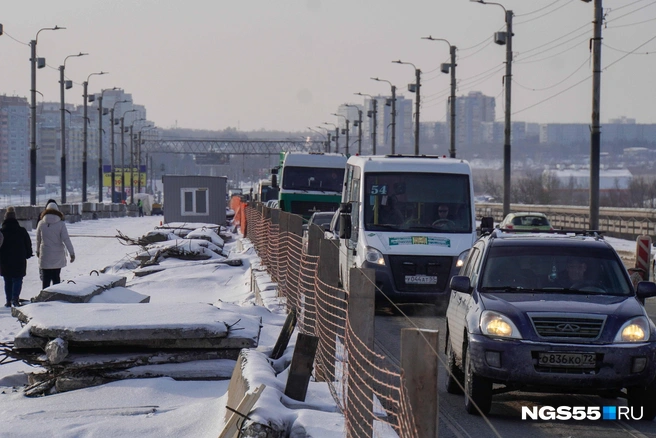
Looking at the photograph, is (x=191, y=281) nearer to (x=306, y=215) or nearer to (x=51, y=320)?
(x=306, y=215)

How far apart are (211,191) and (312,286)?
37578 millimetres

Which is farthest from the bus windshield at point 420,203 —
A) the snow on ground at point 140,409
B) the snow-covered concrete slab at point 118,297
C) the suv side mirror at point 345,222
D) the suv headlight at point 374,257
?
the snow on ground at point 140,409

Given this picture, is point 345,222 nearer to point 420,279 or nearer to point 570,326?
point 420,279

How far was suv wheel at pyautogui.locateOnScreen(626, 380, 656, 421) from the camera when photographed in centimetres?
919

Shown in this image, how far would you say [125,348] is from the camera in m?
11.1

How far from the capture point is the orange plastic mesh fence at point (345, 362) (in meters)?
6.83

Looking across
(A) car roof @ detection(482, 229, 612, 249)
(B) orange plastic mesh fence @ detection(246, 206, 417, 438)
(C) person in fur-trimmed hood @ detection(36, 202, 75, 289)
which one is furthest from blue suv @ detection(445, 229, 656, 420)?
(C) person in fur-trimmed hood @ detection(36, 202, 75, 289)

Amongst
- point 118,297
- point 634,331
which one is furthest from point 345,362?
point 118,297

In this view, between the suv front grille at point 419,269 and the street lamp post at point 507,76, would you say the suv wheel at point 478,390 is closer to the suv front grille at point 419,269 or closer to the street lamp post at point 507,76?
the suv front grille at point 419,269

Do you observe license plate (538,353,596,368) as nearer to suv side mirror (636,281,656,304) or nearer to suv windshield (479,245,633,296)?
suv windshield (479,245,633,296)

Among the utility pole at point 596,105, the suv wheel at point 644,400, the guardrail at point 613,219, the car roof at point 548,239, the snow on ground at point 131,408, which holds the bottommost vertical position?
the guardrail at point 613,219

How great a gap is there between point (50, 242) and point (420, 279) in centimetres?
649

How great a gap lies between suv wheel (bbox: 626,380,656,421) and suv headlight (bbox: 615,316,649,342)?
0.43 metres

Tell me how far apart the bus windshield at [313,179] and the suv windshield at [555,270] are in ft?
83.3
